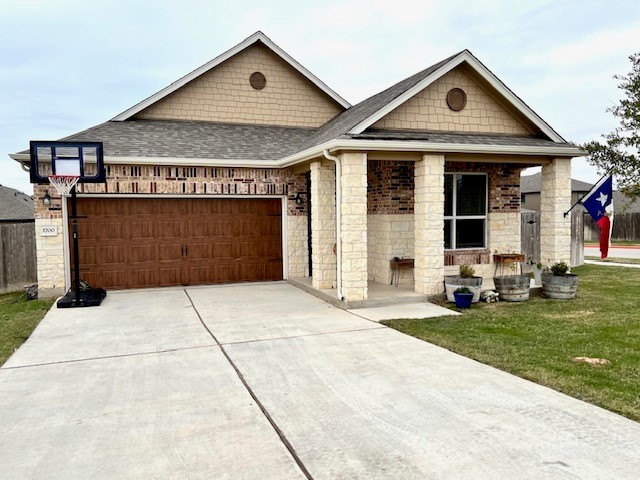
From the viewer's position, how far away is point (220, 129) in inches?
578

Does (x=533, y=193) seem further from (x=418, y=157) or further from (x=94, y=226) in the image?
(x=94, y=226)

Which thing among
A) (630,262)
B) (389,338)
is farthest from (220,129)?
(630,262)

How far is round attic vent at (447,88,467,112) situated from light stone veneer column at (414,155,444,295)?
1.63 meters

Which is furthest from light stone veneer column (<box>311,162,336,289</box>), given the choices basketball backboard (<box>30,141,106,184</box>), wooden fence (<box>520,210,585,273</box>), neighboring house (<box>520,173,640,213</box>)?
neighboring house (<box>520,173,640,213</box>)

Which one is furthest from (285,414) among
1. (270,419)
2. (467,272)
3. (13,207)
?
(13,207)

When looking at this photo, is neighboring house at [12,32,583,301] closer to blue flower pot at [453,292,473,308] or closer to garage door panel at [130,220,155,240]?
garage door panel at [130,220,155,240]

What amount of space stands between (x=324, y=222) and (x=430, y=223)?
93.4 inches

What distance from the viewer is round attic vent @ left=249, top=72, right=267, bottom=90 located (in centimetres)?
1535

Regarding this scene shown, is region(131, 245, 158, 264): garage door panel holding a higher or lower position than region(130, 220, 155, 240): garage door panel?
lower

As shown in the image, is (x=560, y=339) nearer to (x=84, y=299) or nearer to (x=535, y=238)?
(x=84, y=299)

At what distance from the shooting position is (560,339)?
7.38 metres

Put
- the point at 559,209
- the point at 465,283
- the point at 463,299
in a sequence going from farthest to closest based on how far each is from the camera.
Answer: the point at 559,209
the point at 465,283
the point at 463,299

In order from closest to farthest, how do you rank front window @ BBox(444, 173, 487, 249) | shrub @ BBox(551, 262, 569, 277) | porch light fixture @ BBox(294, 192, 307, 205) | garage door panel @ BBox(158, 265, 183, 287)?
shrub @ BBox(551, 262, 569, 277), front window @ BBox(444, 173, 487, 249), garage door panel @ BBox(158, 265, 183, 287), porch light fixture @ BBox(294, 192, 307, 205)

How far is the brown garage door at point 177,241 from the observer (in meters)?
12.4
